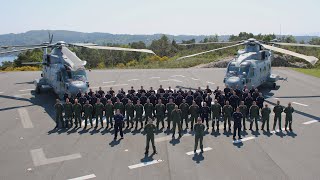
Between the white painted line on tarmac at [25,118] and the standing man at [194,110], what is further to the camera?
the white painted line on tarmac at [25,118]

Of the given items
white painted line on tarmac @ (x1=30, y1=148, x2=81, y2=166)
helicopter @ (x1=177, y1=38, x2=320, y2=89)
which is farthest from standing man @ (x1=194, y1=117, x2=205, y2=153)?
helicopter @ (x1=177, y1=38, x2=320, y2=89)

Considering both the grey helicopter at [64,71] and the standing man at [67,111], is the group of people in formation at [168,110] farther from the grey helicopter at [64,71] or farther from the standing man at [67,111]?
the grey helicopter at [64,71]

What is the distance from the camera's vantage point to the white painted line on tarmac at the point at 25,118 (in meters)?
16.9

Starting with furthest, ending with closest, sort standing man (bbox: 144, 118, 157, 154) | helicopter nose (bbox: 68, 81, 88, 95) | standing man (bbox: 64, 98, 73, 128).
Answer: helicopter nose (bbox: 68, 81, 88, 95) < standing man (bbox: 64, 98, 73, 128) < standing man (bbox: 144, 118, 157, 154)

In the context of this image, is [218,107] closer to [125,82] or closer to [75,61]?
[75,61]

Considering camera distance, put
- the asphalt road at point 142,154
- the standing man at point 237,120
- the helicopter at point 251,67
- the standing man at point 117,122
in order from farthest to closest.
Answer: the helicopter at point 251,67 → the standing man at point 117,122 → the standing man at point 237,120 → the asphalt road at point 142,154

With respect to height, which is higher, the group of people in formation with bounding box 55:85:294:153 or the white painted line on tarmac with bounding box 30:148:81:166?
the group of people in formation with bounding box 55:85:294:153

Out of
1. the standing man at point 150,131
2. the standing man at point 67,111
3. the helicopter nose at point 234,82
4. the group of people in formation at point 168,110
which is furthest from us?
the helicopter nose at point 234,82

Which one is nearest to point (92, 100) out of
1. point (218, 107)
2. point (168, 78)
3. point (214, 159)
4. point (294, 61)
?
point (218, 107)

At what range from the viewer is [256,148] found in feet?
43.0

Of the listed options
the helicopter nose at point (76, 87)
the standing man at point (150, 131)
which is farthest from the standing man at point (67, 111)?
the standing man at point (150, 131)

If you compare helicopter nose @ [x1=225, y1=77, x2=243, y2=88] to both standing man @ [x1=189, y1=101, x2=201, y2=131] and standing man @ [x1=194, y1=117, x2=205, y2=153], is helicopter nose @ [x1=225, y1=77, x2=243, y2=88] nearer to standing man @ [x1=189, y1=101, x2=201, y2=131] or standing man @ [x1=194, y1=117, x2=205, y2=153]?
standing man @ [x1=189, y1=101, x2=201, y2=131]

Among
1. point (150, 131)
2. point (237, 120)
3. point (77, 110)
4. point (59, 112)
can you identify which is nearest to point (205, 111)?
point (237, 120)

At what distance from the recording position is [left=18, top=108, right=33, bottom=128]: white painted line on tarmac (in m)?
16.9
